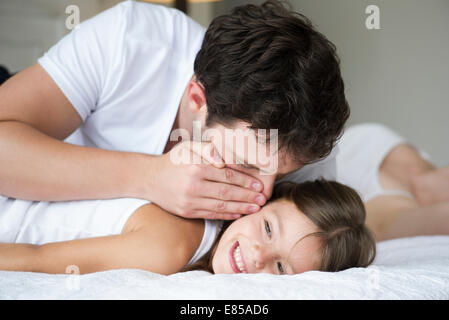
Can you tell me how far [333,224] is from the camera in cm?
108

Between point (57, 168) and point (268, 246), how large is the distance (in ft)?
1.69

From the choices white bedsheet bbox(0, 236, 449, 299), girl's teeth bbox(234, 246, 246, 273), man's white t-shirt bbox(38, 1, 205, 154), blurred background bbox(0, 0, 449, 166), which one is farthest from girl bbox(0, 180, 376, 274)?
blurred background bbox(0, 0, 449, 166)

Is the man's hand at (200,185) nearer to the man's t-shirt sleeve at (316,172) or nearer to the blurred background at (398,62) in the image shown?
the man's t-shirt sleeve at (316,172)

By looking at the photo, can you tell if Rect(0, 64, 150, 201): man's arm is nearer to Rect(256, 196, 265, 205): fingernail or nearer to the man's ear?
the man's ear

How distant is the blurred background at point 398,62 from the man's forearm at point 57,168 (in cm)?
179

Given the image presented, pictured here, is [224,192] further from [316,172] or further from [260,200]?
[316,172]

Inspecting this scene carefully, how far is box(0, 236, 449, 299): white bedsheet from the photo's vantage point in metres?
0.65

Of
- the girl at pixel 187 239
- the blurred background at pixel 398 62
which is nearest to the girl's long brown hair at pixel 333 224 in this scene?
the girl at pixel 187 239

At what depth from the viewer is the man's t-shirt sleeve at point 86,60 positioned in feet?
3.55

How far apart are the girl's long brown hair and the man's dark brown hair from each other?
19 cm

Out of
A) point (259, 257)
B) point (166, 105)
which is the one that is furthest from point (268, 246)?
point (166, 105)

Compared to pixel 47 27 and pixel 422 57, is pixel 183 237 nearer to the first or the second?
pixel 422 57

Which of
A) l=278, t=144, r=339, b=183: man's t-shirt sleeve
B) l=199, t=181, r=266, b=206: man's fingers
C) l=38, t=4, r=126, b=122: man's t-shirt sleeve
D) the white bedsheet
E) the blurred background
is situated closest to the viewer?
the white bedsheet
